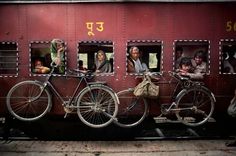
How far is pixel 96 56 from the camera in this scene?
8375 mm

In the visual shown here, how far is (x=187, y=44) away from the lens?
8414 millimetres

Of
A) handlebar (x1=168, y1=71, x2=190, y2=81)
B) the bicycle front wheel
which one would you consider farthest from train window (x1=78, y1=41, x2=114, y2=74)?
handlebar (x1=168, y1=71, x2=190, y2=81)

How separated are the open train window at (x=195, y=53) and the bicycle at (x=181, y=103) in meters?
0.43

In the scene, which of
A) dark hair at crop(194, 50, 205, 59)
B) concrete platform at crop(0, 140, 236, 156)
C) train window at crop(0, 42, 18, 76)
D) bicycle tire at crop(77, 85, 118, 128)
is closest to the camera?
concrete platform at crop(0, 140, 236, 156)

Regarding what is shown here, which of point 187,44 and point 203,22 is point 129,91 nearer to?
point 187,44

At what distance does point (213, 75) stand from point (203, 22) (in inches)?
51.0

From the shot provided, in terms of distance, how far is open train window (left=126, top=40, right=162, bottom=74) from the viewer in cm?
836

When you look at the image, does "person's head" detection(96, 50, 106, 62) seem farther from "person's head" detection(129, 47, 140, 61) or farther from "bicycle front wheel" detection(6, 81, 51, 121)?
"bicycle front wheel" detection(6, 81, 51, 121)

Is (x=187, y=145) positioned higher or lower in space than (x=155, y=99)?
lower

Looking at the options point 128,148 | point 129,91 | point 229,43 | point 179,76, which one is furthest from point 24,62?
point 229,43

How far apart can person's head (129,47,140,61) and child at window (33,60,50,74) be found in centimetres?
201

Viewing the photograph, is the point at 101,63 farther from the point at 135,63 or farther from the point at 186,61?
the point at 186,61

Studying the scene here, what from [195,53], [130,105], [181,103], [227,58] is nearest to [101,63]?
[130,105]

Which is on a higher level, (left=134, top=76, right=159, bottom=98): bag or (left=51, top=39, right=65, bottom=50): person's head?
(left=51, top=39, right=65, bottom=50): person's head
